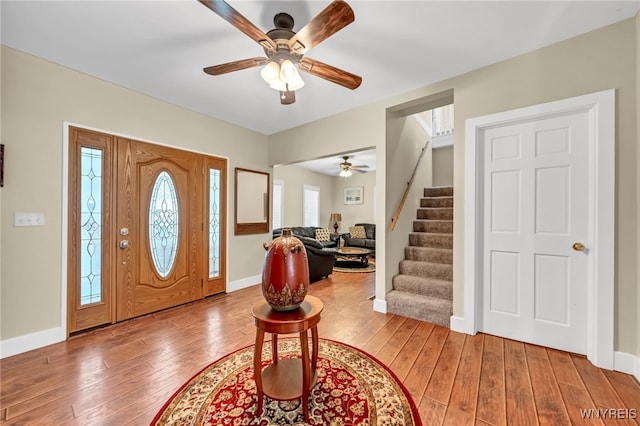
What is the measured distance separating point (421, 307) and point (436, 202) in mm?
2178

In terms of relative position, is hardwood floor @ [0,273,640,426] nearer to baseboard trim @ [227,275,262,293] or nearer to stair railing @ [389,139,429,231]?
baseboard trim @ [227,275,262,293]

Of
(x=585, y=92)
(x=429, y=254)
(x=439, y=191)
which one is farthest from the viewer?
(x=439, y=191)

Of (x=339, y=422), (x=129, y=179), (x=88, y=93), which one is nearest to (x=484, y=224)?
(x=339, y=422)

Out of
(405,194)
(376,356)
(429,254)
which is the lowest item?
(376,356)

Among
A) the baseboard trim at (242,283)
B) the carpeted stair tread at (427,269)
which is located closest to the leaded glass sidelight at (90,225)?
the baseboard trim at (242,283)

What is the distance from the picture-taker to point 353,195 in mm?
8727

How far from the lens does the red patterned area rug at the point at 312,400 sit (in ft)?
4.86

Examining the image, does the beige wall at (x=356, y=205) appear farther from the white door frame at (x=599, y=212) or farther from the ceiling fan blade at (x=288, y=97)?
the ceiling fan blade at (x=288, y=97)

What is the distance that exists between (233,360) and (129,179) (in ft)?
7.66

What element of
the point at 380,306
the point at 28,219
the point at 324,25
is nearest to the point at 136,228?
the point at 28,219

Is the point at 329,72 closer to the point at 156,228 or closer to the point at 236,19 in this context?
the point at 236,19

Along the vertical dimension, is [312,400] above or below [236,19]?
below

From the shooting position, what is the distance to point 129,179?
292 centimetres

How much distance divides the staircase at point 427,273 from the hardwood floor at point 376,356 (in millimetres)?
186
